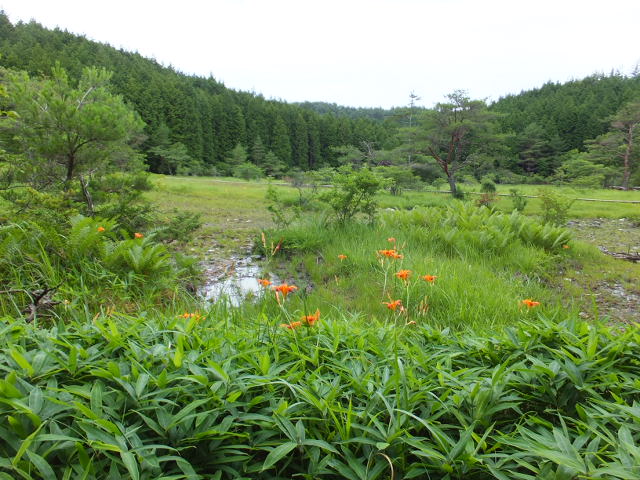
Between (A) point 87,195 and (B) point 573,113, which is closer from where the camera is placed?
(A) point 87,195

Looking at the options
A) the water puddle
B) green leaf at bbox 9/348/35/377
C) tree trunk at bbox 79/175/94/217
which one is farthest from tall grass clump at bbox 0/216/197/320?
green leaf at bbox 9/348/35/377

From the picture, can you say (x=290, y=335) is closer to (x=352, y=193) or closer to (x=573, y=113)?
(x=352, y=193)

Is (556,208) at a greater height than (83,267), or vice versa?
(556,208)

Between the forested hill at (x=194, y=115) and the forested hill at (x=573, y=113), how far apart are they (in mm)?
20326

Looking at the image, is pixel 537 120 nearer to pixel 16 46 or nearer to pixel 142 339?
pixel 142 339

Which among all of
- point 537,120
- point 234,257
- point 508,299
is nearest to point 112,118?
point 234,257

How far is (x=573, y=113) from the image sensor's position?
42.6 metres

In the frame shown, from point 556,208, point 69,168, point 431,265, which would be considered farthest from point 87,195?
point 556,208

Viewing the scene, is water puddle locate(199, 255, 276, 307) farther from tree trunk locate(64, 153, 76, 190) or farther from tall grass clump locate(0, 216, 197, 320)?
tree trunk locate(64, 153, 76, 190)

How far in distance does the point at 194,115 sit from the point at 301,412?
47.3 m

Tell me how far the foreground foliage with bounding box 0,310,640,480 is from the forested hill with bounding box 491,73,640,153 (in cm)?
4040

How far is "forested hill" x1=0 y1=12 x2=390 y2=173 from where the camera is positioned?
3812 cm

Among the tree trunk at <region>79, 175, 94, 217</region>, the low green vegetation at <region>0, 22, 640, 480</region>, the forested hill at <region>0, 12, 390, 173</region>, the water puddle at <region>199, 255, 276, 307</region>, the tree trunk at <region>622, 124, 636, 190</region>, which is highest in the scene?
the forested hill at <region>0, 12, 390, 173</region>

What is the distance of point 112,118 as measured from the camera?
3648 millimetres
